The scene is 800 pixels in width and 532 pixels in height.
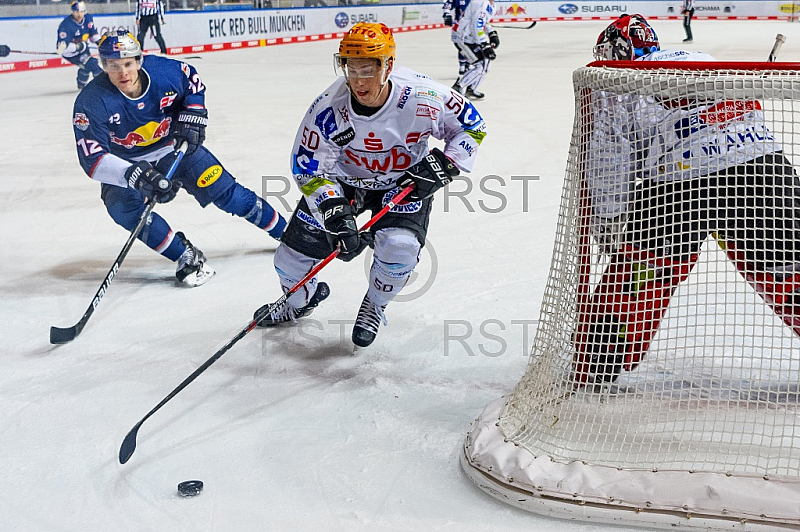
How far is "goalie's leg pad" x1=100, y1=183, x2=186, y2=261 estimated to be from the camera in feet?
12.1

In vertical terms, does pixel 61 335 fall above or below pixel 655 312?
below

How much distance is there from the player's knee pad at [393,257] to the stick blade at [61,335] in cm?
117

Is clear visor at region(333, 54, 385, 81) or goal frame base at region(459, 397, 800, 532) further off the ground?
clear visor at region(333, 54, 385, 81)

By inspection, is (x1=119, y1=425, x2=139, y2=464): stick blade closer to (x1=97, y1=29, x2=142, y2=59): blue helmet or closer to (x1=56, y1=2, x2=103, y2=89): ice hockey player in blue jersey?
(x1=97, y1=29, x2=142, y2=59): blue helmet

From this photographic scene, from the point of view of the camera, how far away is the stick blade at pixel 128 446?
2266 mm

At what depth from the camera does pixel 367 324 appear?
2.99m

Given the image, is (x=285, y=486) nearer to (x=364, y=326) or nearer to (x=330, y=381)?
(x=330, y=381)

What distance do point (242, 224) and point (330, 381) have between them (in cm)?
203

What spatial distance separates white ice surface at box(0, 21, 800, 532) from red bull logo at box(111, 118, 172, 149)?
1.98ft

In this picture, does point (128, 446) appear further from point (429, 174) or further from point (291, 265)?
point (429, 174)

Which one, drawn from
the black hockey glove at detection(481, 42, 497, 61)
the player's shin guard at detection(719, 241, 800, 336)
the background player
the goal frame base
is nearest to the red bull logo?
the goal frame base

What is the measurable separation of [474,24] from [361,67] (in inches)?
251

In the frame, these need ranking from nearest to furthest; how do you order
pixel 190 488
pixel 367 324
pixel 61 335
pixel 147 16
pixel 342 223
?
pixel 190 488
pixel 342 223
pixel 367 324
pixel 61 335
pixel 147 16

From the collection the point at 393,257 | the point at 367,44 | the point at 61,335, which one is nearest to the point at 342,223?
the point at 393,257
